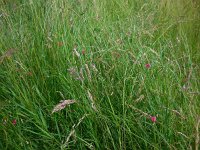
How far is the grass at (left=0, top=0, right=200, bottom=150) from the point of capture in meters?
1.32

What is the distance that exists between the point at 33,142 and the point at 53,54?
51 cm

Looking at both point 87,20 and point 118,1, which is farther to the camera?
point 118,1

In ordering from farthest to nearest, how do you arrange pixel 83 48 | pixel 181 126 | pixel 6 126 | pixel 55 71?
pixel 83 48, pixel 55 71, pixel 6 126, pixel 181 126

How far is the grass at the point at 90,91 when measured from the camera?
1320 mm

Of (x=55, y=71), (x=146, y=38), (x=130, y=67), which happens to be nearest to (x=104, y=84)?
(x=130, y=67)

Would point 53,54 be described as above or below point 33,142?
above

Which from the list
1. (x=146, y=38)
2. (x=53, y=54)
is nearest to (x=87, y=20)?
(x=146, y=38)

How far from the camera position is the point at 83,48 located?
189 cm

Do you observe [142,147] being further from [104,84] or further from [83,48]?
[83,48]

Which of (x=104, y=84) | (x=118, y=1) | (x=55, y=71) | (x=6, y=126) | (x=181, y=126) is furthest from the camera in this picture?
(x=118, y=1)

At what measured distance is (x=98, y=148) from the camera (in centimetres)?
142

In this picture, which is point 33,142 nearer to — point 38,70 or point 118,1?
point 38,70

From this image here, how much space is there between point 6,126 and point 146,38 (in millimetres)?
1070

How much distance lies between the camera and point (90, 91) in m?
1.47
